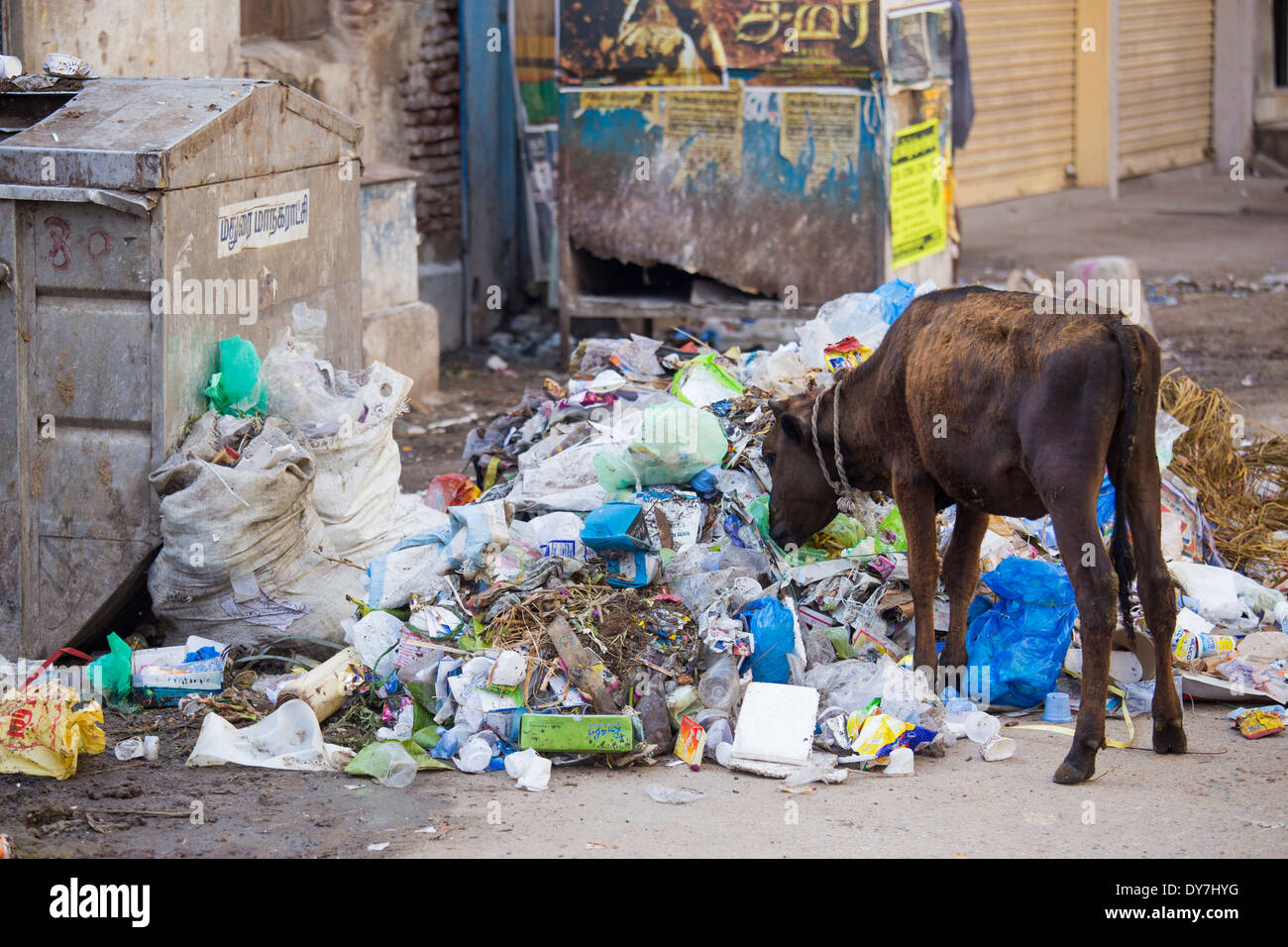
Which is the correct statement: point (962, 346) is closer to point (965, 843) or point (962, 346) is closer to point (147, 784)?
point (965, 843)

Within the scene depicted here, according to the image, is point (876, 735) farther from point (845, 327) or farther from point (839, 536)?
point (845, 327)

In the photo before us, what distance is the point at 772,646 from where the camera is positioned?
4.90m

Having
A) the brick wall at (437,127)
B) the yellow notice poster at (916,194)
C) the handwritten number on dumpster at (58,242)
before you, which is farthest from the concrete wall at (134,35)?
the yellow notice poster at (916,194)

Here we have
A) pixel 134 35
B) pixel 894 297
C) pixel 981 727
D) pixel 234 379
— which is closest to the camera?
pixel 981 727

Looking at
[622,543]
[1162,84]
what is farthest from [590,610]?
[1162,84]

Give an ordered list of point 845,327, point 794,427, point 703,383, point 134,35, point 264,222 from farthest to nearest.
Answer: point 134,35, point 845,327, point 703,383, point 264,222, point 794,427

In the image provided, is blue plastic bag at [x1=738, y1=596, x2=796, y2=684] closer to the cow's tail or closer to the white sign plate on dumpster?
the cow's tail

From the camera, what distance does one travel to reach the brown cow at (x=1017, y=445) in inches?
168

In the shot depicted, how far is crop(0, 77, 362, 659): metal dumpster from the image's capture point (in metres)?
5.17

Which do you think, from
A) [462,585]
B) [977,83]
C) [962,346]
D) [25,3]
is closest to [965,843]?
[962,346]

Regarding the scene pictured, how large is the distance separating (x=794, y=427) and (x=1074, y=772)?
67.5 inches

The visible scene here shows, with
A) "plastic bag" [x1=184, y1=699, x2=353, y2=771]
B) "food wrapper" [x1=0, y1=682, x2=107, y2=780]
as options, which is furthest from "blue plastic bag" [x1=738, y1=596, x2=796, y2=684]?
"food wrapper" [x1=0, y1=682, x2=107, y2=780]

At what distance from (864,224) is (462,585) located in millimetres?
5500

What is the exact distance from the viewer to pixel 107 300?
5266 mm
